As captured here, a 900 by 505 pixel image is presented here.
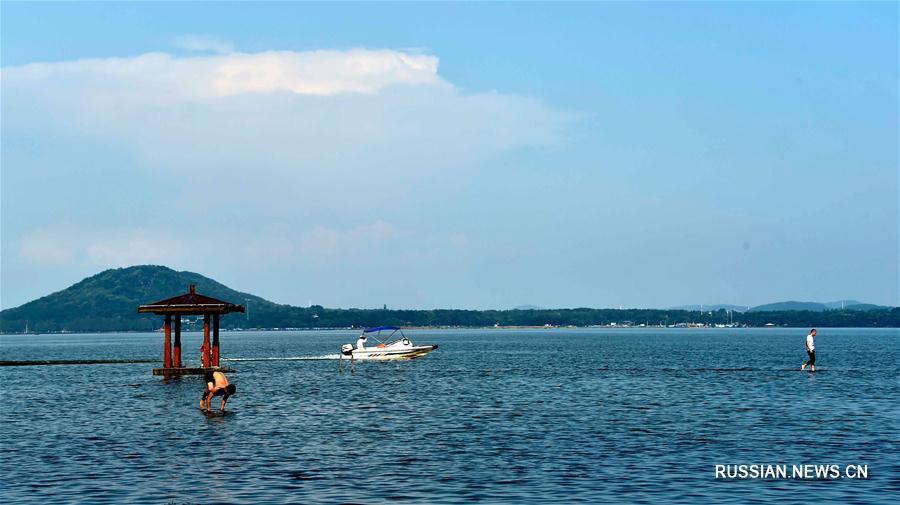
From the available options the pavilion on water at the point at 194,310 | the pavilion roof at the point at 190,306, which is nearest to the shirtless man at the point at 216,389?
the pavilion on water at the point at 194,310

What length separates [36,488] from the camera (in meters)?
24.4

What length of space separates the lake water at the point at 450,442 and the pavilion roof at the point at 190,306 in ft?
21.5

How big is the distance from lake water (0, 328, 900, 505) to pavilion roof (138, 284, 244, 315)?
257 inches

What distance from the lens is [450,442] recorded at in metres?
33.0

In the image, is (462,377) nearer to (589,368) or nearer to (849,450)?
(589,368)

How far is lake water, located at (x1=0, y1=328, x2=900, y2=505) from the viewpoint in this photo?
23.9m

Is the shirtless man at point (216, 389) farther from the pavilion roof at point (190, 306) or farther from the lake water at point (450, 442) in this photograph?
the pavilion roof at point (190, 306)

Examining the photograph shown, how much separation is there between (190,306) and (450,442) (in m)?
37.6

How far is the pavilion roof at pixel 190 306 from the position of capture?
66.4m

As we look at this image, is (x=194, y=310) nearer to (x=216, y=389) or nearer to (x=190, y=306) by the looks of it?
(x=190, y=306)

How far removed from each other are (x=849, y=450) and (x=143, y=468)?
20268mm

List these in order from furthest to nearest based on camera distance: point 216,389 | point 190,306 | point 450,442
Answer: point 190,306, point 216,389, point 450,442

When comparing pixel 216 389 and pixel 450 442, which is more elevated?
pixel 216 389

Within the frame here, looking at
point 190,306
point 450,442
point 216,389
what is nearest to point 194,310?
point 190,306
